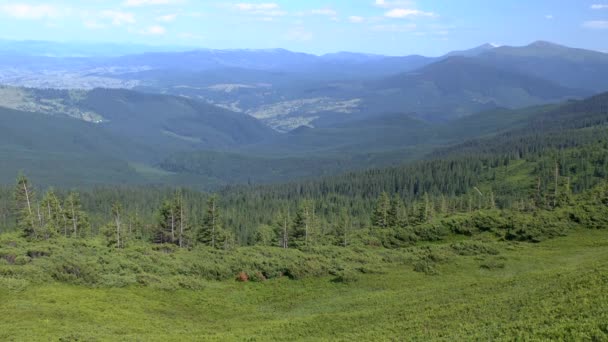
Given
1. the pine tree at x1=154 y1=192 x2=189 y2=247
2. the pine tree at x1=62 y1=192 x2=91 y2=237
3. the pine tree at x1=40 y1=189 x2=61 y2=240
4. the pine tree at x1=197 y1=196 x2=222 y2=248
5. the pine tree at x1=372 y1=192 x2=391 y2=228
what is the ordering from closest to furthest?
the pine tree at x1=154 y1=192 x2=189 y2=247, the pine tree at x1=197 y1=196 x2=222 y2=248, the pine tree at x1=40 y1=189 x2=61 y2=240, the pine tree at x1=62 y1=192 x2=91 y2=237, the pine tree at x1=372 y1=192 x2=391 y2=228

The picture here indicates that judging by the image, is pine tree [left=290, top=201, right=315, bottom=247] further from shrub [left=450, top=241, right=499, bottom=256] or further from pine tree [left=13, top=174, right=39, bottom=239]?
pine tree [left=13, top=174, right=39, bottom=239]

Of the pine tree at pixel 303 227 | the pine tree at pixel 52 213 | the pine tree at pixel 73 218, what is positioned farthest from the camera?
the pine tree at pixel 303 227

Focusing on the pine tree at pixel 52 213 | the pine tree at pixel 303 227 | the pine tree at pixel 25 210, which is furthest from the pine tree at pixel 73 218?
the pine tree at pixel 303 227

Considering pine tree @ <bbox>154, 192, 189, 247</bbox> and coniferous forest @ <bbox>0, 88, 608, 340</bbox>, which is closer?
coniferous forest @ <bbox>0, 88, 608, 340</bbox>

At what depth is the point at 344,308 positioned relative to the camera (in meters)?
49.8

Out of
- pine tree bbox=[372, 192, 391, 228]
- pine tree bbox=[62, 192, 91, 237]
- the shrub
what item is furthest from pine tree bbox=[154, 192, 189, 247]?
the shrub

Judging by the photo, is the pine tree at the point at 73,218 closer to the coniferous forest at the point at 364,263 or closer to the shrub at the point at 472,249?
the coniferous forest at the point at 364,263

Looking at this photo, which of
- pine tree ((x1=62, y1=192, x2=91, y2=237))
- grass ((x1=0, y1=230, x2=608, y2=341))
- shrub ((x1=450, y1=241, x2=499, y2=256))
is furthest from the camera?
pine tree ((x1=62, y1=192, x2=91, y2=237))

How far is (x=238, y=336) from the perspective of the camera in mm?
39844

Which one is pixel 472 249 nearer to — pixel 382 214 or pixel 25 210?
pixel 382 214

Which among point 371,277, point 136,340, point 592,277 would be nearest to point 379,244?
point 371,277

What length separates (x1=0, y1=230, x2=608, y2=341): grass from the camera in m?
32.7

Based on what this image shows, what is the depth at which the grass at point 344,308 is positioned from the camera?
32688 mm

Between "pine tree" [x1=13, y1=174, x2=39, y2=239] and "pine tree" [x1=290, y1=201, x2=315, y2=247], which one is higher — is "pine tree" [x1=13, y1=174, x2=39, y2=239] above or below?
above
